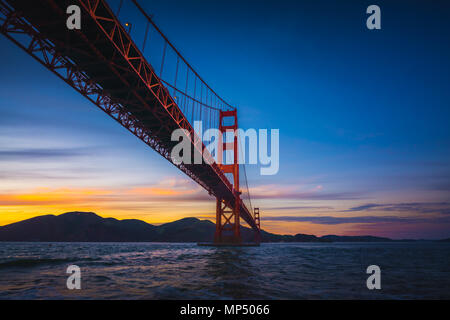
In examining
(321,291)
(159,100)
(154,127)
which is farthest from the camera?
(154,127)

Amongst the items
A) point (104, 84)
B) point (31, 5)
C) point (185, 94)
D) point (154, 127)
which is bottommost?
point (154, 127)

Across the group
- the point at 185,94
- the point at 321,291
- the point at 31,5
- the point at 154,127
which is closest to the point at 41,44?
the point at 31,5

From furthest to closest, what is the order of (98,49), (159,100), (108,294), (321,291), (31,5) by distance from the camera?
(159,100) < (98,49) < (31,5) < (321,291) < (108,294)

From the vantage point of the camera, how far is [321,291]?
6914mm

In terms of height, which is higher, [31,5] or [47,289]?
[31,5]

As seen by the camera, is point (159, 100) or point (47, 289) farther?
point (159, 100)

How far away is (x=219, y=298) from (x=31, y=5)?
1194 cm
